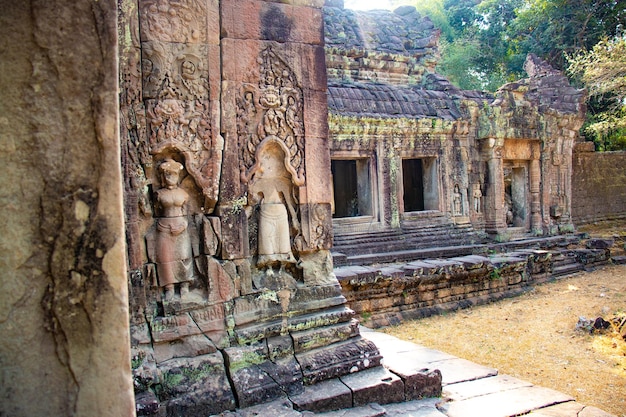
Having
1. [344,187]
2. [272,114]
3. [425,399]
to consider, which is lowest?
[425,399]

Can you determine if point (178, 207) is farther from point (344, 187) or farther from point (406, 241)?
point (344, 187)

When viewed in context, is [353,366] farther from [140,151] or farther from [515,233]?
[515,233]

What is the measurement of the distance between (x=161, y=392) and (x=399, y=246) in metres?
7.40

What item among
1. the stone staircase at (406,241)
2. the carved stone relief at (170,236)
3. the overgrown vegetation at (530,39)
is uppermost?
the overgrown vegetation at (530,39)

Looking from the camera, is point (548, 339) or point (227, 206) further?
point (548, 339)

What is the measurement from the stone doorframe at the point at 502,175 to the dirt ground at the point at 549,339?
7.42 ft

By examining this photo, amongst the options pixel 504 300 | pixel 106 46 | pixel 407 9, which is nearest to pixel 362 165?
pixel 504 300

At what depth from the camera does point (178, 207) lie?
11.6 ft

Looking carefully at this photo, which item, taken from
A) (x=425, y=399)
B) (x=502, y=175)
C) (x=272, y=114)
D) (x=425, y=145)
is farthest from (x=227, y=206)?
(x=502, y=175)

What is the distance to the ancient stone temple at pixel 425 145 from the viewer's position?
10.1m

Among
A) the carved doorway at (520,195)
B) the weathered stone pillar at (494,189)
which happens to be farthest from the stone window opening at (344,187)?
the carved doorway at (520,195)

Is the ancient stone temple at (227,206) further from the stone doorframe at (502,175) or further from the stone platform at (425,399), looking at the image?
the stone doorframe at (502,175)

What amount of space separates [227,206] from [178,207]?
0.37m

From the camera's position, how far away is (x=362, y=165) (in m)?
10.4
